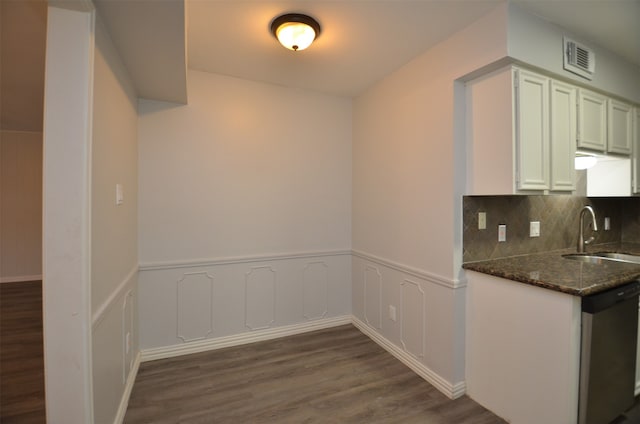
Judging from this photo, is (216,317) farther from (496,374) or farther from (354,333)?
(496,374)

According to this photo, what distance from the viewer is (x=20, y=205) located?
16.6 feet

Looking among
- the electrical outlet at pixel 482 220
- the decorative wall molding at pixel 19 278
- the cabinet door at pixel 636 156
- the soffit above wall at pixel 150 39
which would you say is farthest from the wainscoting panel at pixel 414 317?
the decorative wall molding at pixel 19 278

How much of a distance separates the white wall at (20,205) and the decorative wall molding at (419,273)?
5.84 metres

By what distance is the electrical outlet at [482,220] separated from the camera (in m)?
2.20

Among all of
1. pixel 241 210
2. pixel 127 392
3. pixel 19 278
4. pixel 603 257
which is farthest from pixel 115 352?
pixel 19 278

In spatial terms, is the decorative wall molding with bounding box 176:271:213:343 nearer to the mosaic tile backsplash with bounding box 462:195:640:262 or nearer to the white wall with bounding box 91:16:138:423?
the white wall with bounding box 91:16:138:423

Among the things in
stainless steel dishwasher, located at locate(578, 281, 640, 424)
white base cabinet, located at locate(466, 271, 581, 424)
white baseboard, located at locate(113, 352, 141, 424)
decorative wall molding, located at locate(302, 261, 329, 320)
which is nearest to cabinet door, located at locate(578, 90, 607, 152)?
stainless steel dishwasher, located at locate(578, 281, 640, 424)

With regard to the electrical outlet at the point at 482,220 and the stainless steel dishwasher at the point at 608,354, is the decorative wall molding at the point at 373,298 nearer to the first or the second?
the electrical outlet at the point at 482,220

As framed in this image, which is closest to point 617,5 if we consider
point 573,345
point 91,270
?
point 573,345

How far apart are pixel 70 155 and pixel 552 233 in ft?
11.4

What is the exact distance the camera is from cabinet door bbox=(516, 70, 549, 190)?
73.1 inches

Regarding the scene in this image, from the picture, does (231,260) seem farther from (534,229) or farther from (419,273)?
(534,229)

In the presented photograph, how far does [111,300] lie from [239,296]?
52.4 inches

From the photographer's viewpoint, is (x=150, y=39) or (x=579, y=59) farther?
(x=579, y=59)
